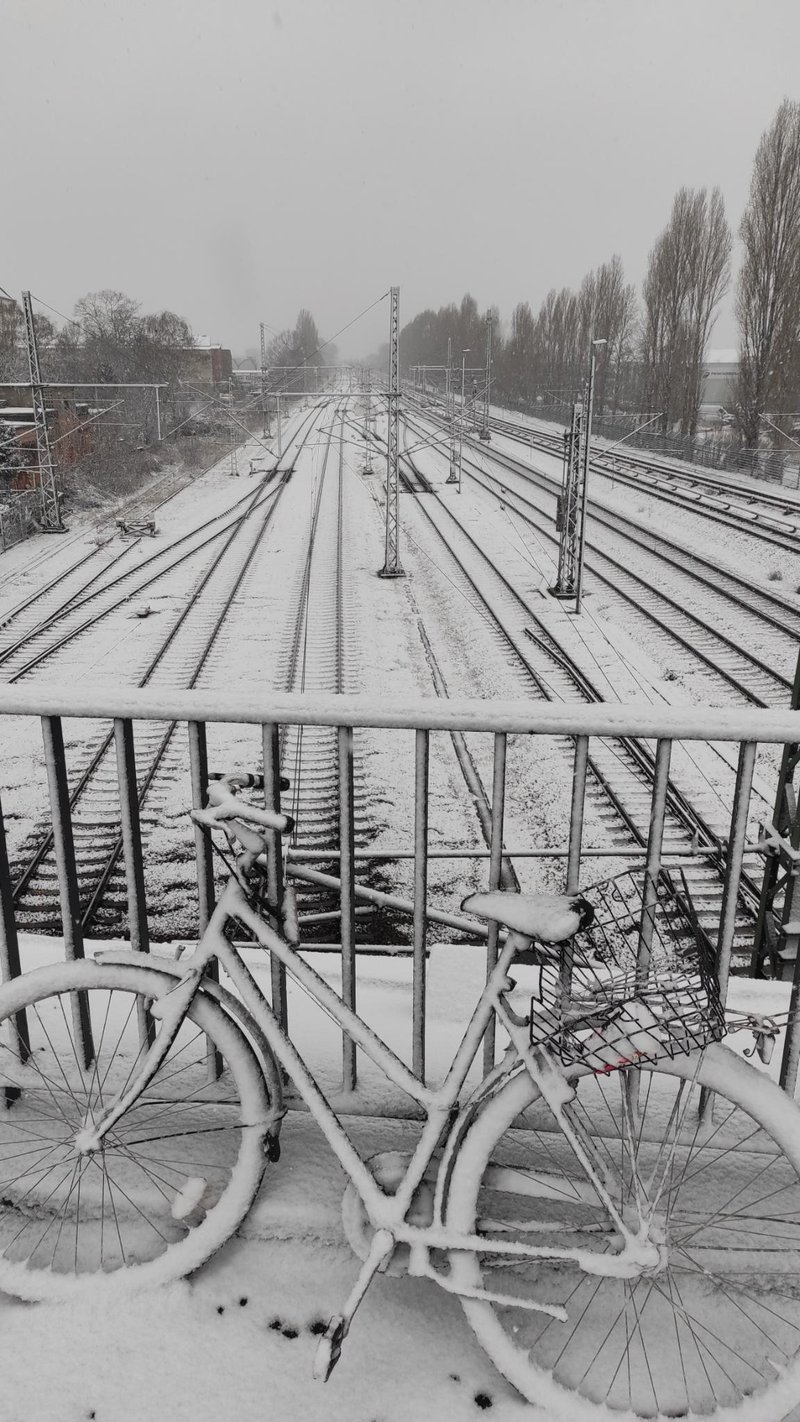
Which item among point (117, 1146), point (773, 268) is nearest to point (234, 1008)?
point (117, 1146)

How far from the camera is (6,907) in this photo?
2416 millimetres

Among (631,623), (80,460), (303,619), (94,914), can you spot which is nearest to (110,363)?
(80,460)

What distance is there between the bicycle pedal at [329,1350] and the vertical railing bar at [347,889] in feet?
1.79

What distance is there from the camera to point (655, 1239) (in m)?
1.96

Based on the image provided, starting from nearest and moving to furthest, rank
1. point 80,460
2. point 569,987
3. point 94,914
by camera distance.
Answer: point 569,987
point 94,914
point 80,460

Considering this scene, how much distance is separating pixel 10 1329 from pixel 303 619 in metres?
16.4

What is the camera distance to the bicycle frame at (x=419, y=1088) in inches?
75.9

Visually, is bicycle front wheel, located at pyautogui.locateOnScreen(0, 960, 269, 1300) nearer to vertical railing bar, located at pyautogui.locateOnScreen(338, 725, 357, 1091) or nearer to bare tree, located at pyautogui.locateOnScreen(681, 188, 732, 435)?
vertical railing bar, located at pyautogui.locateOnScreen(338, 725, 357, 1091)

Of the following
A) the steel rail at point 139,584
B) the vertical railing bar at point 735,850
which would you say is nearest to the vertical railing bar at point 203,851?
the vertical railing bar at point 735,850

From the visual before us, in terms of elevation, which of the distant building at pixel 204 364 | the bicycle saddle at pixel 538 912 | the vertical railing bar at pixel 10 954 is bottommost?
the vertical railing bar at pixel 10 954

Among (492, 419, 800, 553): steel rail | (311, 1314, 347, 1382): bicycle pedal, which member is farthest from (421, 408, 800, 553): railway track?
(311, 1314, 347, 1382): bicycle pedal

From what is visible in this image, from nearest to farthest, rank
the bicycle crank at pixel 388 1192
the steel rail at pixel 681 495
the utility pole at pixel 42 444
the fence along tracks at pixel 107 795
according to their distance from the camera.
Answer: the bicycle crank at pixel 388 1192, the fence along tracks at pixel 107 795, the steel rail at pixel 681 495, the utility pole at pixel 42 444

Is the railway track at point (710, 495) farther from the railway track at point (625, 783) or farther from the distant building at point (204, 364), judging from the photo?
the distant building at point (204, 364)

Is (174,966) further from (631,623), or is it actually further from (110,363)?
(110,363)
